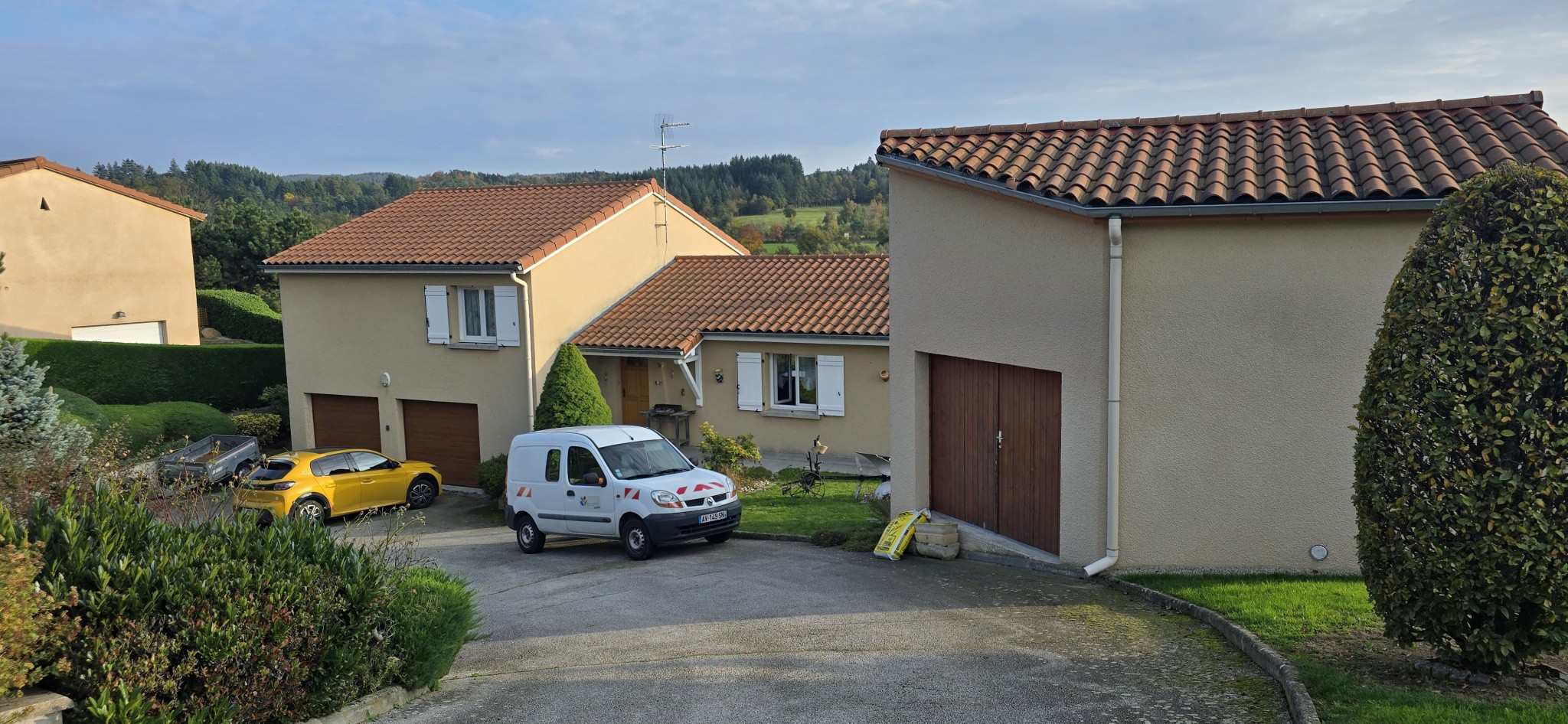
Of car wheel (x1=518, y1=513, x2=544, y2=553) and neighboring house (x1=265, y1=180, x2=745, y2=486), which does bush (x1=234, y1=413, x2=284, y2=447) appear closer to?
neighboring house (x1=265, y1=180, x2=745, y2=486)

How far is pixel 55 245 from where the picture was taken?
30938 mm

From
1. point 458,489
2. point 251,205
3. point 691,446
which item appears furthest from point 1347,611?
point 251,205

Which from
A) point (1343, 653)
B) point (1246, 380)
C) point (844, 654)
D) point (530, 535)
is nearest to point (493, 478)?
point (530, 535)

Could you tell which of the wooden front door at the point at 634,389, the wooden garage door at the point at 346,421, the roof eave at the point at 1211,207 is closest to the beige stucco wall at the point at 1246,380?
the roof eave at the point at 1211,207

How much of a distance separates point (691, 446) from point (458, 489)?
5.27m

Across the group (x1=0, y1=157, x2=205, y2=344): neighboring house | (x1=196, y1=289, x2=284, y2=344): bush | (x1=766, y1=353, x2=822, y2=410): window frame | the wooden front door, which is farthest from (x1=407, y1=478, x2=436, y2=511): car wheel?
(x1=196, y1=289, x2=284, y2=344): bush

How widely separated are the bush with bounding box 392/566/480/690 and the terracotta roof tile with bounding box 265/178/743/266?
1440 centimetres

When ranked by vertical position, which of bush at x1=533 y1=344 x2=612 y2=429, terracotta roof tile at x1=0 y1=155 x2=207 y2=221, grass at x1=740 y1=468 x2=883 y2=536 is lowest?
grass at x1=740 y1=468 x2=883 y2=536

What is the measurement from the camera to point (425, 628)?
809cm

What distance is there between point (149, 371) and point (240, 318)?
12.4m

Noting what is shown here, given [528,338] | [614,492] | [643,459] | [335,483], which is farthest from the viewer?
[528,338]

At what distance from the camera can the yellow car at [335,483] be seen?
19547 millimetres

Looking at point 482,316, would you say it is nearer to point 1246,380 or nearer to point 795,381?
point 795,381

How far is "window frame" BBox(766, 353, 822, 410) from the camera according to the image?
2287 cm
